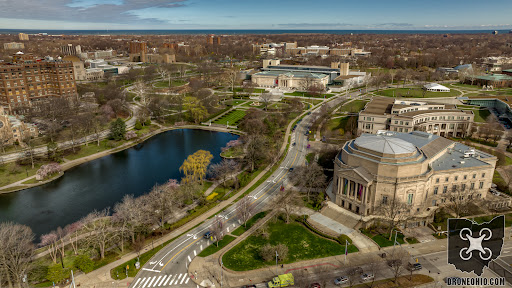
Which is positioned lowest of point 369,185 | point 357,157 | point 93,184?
point 93,184

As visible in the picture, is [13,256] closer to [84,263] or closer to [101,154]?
[84,263]

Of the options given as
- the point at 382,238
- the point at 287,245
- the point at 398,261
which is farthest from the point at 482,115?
the point at 287,245

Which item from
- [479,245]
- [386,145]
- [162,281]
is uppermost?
[386,145]

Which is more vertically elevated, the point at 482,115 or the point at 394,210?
the point at 482,115

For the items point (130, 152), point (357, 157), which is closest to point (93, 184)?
point (130, 152)

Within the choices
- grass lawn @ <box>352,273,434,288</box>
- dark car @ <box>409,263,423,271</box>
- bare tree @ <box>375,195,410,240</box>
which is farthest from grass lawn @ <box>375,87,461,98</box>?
grass lawn @ <box>352,273,434,288</box>

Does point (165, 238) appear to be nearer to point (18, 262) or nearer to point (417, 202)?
point (18, 262)

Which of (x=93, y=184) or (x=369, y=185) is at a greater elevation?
(x=369, y=185)

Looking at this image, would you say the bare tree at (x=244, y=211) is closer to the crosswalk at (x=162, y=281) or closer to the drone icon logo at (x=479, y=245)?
the crosswalk at (x=162, y=281)
